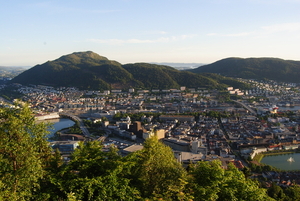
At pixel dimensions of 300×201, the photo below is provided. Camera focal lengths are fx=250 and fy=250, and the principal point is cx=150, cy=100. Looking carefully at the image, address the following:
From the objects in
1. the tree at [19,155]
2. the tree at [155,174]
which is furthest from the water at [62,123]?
the tree at [19,155]

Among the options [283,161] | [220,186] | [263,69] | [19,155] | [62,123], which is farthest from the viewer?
[263,69]

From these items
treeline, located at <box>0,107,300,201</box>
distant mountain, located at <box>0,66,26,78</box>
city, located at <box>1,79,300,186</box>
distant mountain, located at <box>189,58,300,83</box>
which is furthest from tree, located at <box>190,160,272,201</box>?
distant mountain, located at <box>0,66,26,78</box>

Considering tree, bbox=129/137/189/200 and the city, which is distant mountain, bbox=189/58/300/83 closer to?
the city

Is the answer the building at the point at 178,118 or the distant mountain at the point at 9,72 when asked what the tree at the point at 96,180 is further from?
the distant mountain at the point at 9,72

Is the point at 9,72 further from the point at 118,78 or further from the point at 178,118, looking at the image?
the point at 178,118

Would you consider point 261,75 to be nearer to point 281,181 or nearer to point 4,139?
point 281,181

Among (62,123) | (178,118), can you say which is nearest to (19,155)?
(178,118)
